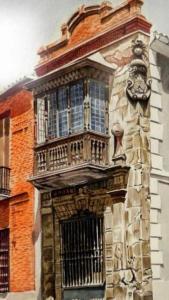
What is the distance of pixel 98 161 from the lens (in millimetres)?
16141

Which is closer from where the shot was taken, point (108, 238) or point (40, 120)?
point (108, 238)

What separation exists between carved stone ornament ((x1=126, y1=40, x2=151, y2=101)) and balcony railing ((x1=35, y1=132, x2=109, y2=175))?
1319mm

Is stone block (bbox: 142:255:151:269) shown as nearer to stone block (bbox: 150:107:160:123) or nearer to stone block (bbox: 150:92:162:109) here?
stone block (bbox: 150:107:160:123)

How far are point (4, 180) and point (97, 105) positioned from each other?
479 centimetres

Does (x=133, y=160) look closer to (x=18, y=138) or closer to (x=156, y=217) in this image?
(x=156, y=217)

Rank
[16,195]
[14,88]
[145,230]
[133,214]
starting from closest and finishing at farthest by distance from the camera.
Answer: [145,230] < [133,214] < [16,195] < [14,88]

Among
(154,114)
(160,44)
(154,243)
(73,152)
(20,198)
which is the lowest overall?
(154,243)

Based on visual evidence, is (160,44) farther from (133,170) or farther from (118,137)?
(133,170)

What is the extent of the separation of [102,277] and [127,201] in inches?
79.0

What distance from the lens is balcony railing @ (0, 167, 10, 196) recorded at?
19.8 meters

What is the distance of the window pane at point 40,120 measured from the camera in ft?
58.1

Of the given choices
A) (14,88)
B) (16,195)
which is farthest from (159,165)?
(14,88)

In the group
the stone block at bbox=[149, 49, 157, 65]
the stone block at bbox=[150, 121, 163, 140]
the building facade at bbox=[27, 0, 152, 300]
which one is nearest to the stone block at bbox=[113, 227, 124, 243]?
the building facade at bbox=[27, 0, 152, 300]

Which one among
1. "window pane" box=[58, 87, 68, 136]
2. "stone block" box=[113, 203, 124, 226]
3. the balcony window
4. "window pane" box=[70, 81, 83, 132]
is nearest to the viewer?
"stone block" box=[113, 203, 124, 226]
